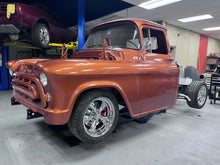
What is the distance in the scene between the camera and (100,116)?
208 centimetres

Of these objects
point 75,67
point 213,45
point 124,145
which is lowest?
point 124,145

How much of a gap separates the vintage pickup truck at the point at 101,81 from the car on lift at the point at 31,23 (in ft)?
7.19

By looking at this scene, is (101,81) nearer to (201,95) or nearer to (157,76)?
(157,76)

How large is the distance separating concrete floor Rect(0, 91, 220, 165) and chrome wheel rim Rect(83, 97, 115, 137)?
0.28 meters

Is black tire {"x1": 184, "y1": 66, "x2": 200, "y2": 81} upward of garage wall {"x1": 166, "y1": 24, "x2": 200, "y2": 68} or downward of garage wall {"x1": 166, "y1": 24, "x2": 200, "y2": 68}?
downward

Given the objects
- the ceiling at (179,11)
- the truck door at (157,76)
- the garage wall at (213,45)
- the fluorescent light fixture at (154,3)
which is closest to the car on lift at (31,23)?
the ceiling at (179,11)

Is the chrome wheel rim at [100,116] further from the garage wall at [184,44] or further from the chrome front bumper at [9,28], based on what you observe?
the garage wall at [184,44]

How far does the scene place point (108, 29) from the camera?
2.82 metres

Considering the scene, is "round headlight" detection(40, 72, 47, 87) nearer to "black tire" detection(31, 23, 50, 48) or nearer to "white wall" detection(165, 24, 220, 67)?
"black tire" detection(31, 23, 50, 48)

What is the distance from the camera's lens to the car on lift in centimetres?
397

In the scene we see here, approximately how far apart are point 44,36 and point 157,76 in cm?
383

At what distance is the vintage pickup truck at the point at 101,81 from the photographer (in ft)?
5.47

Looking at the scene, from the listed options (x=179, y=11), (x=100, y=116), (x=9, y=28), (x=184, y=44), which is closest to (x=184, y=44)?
(x=184, y=44)

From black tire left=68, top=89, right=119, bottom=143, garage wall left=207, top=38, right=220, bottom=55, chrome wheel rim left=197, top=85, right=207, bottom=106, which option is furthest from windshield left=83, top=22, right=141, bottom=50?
garage wall left=207, top=38, right=220, bottom=55
